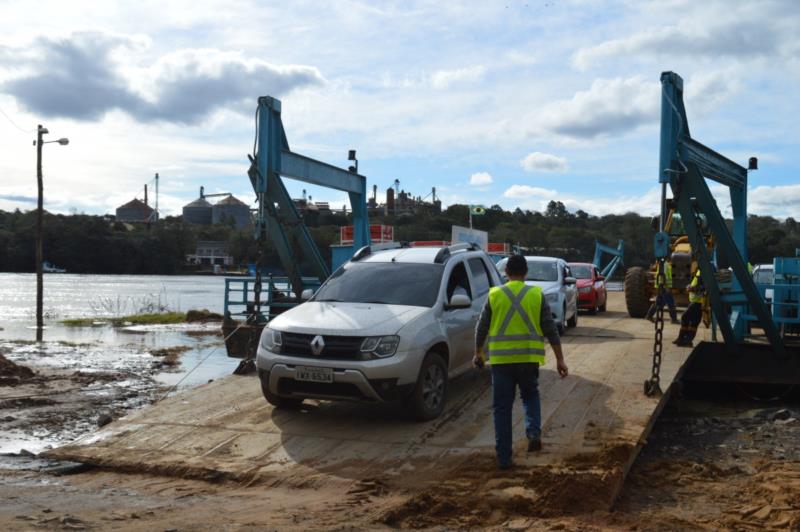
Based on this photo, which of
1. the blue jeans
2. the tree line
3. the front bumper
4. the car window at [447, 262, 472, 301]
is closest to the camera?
the blue jeans

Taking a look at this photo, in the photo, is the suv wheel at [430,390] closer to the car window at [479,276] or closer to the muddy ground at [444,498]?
the muddy ground at [444,498]

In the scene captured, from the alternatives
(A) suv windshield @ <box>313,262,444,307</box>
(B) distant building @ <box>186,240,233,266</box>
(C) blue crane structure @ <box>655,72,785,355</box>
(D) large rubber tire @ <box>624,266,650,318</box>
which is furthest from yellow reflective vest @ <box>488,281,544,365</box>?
(B) distant building @ <box>186,240,233,266</box>

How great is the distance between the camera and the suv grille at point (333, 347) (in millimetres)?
8102

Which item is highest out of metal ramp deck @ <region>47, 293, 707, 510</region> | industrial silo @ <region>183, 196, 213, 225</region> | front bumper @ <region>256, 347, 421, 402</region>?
industrial silo @ <region>183, 196, 213, 225</region>

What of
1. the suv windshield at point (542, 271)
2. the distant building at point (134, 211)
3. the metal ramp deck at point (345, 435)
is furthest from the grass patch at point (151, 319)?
the distant building at point (134, 211)

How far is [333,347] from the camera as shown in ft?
26.7

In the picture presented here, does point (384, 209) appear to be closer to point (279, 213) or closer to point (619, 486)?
point (279, 213)

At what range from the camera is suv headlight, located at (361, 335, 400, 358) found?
317 inches

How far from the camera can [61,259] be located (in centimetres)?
11400

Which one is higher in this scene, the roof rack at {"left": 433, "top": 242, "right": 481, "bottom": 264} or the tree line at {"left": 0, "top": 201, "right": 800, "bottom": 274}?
the tree line at {"left": 0, "top": 201, "right": 800, "bottom": 274}

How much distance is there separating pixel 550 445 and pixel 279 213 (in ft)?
34.3

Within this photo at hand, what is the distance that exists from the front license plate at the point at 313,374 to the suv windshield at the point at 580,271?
688 inches

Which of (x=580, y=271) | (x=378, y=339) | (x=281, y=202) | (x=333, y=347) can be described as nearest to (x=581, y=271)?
(x=580, y=271)

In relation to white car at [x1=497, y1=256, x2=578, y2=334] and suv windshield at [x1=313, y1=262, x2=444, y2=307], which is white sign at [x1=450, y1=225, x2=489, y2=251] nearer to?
white car at [x1=497, y1=256, x2=578, y2=334]
